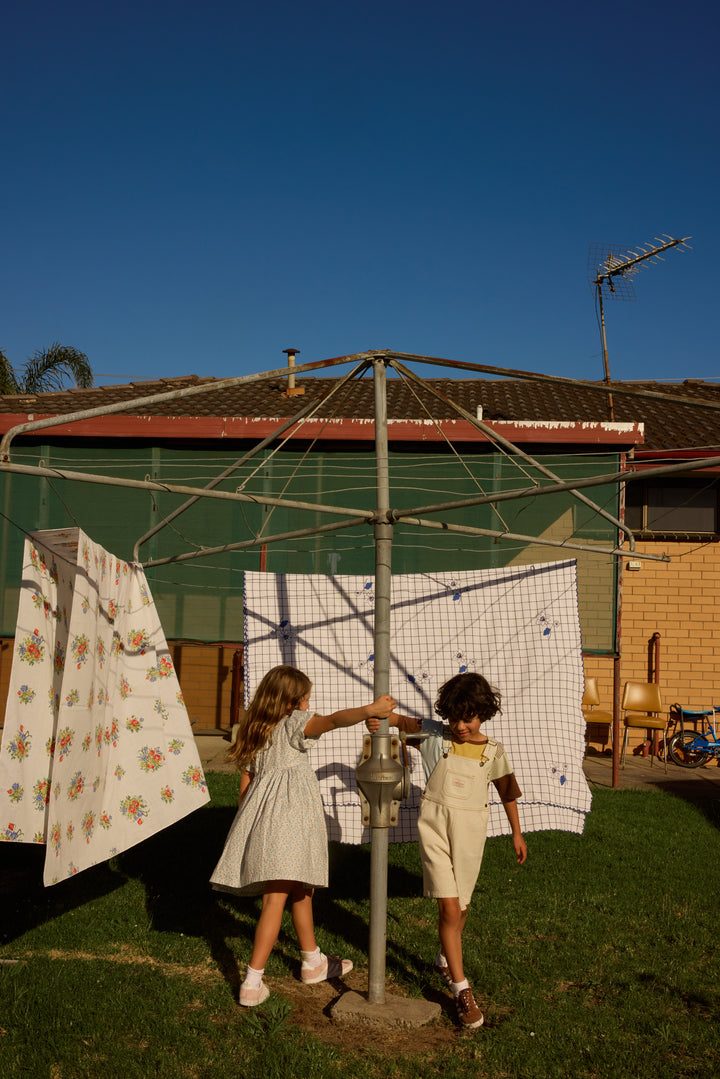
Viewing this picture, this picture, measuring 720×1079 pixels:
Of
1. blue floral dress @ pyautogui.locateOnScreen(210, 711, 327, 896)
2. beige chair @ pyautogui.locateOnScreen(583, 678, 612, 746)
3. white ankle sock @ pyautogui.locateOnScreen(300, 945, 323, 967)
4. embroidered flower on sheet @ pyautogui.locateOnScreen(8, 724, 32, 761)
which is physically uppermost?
embroidered flower on sheet @ pyautogui.locateOnScreen(8, 724, 32, 761)

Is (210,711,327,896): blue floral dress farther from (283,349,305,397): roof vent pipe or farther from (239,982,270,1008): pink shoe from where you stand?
(283,349,305,397): roof vent pipe

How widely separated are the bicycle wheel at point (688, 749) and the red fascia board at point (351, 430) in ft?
10.9

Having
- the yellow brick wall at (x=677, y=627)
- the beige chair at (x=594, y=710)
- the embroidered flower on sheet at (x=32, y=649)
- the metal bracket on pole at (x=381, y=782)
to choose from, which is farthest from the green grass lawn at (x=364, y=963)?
the yellow brick wall at (x=677, y=627)

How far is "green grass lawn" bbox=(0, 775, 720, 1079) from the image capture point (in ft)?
10.3

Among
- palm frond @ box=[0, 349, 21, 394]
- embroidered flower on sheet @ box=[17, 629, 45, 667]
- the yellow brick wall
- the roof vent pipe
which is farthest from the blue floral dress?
palm frond @ box=[0, 349, 21, 394]

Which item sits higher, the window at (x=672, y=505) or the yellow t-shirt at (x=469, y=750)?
the window at (x=672, y=505)

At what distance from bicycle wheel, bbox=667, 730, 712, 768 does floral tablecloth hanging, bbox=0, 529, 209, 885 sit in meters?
6.79

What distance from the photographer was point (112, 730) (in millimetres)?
3984

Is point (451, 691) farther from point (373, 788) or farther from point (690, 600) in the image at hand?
point (690, 600)

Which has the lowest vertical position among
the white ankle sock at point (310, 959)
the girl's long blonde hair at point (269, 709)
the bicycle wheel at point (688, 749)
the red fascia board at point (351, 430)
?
the bicycle wheel at point (688, 749)

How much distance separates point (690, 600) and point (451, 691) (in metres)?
7.35

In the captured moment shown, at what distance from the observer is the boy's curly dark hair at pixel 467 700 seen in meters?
3.69

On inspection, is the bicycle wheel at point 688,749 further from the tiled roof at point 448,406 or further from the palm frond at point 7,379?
the palm frond at point 7,379

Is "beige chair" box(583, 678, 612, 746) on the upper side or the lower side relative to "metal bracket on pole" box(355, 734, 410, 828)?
A: lower
